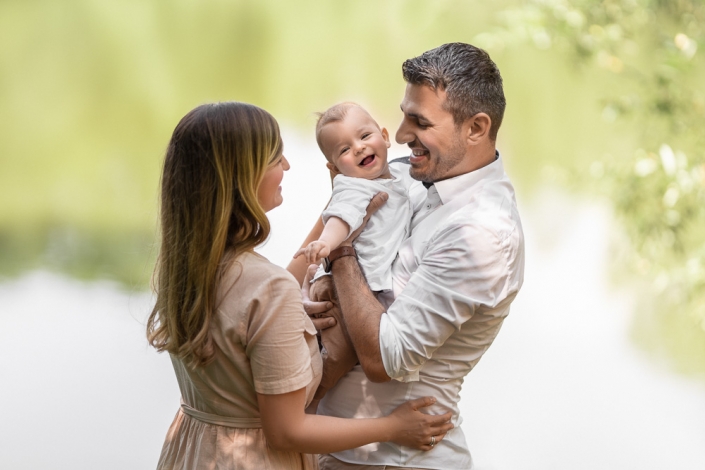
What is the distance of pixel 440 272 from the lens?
67.8 inches

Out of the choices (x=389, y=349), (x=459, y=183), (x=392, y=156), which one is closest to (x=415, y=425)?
(x=389, y=349)

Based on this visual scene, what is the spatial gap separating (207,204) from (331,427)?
0.46 metres

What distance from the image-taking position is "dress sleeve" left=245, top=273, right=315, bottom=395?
152 cm

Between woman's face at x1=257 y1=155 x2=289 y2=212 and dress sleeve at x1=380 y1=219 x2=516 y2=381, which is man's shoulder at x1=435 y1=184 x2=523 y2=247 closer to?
dress sleeve at x1=380 y1=219 x2=516 y2=381

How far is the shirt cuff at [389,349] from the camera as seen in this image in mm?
1711

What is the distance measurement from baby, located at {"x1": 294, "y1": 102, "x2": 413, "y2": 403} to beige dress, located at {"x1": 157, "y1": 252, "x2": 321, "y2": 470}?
12 centimetres

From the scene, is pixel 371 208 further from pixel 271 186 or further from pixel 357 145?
pixel 271 186

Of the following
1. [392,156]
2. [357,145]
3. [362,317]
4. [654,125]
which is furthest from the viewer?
[654,125]

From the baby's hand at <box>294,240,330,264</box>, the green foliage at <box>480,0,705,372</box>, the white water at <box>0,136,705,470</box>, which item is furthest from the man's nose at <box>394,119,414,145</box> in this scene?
the green foliage at <box>480,0,705,372</box>

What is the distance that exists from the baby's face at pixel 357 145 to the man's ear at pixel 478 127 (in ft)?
0.69

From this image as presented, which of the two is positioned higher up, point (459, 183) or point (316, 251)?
point (459, 183)

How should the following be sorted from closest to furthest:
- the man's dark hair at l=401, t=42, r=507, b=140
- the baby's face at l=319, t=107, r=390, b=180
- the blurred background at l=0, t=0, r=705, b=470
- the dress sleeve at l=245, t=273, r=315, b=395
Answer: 1. the dress sleeve at l=245, t=273, r=315, b=395
2. the man's dark hair at l=401, t=42, r=507, b=140
3. the baby's face at l=319, t=107, r=390, b=180
4. the blurred background at l=0, t=0, r=705, b=470

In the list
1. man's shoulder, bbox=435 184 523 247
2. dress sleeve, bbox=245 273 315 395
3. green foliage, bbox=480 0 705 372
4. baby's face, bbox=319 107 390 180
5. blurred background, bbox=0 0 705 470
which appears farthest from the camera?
green foliage, bbox=480 0 705 372

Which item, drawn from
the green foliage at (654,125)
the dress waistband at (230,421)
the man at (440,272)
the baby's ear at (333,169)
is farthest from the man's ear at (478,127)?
the green foliage at (654,125)
